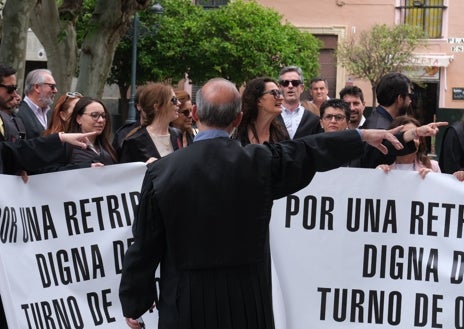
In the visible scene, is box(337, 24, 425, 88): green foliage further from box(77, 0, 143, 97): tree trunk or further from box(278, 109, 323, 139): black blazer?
box(278, 109, 323, 139): black blazer

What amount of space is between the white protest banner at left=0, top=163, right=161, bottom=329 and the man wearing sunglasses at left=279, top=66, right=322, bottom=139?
197 centimetres

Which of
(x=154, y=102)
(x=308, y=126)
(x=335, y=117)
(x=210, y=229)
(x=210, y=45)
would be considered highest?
(x=210, y=45)

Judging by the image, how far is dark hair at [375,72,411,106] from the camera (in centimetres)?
761

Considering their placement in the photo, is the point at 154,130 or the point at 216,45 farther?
the point at 216,45

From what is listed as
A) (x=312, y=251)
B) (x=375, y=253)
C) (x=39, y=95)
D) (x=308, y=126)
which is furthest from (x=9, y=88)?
(x=375, y=253)

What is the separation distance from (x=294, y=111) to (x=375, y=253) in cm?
246

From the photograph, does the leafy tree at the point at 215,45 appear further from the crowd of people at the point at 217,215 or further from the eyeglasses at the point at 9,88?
→ the crowd of people at the point at 217,215

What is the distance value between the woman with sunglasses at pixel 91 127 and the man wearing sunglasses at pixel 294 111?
178 centimetres

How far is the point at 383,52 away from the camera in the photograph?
34406 mm

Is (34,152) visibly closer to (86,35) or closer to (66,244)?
(66,244)

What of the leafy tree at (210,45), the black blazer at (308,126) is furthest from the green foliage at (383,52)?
the black blazer at (308,126)

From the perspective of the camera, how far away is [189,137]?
811 centimetres

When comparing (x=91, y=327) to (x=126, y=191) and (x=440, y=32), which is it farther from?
(x=440, y=32)

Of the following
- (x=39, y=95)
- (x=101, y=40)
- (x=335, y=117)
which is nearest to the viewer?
(x=335, y=117)
